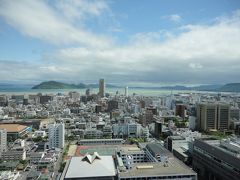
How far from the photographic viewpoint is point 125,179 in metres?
8.73

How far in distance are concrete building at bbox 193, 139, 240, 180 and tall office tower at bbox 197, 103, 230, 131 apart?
10719 mm

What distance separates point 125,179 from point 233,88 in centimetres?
8592

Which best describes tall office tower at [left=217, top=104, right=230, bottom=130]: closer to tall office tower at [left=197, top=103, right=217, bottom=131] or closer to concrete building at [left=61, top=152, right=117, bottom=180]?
tall office tower at [left=197, top=103, right=217, bottom=131]

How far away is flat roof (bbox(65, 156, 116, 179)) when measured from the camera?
31.3 ft

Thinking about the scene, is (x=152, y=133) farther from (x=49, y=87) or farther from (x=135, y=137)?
(x=49, y=87)

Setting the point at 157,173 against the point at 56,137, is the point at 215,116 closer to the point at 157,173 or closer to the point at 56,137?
the point at 56,137

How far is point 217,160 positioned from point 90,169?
4684 millimetres

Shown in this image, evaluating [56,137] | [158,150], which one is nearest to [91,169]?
[158,150]

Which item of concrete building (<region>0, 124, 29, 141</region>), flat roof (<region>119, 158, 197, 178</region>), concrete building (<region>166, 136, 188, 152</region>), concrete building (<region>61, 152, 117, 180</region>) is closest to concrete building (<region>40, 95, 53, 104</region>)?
concrete building (<region>0, 124, 29, 141</region>)

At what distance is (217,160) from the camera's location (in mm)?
10039

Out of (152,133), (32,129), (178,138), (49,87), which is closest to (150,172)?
(178,138)

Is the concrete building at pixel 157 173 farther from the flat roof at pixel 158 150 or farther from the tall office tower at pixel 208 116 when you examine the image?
the tall office tower at pixel 208 116

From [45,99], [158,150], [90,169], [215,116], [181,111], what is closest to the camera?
[90,169]

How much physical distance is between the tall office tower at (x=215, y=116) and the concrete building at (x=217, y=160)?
422 inches
